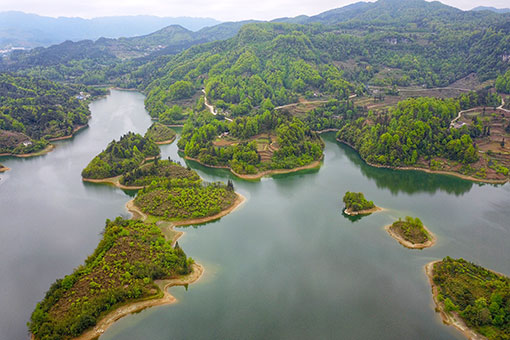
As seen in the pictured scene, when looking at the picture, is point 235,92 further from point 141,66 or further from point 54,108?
point 141,66

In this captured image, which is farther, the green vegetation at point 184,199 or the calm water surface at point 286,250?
the green vegetation at point 184,199

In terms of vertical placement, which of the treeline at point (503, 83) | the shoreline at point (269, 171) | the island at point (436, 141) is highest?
the treeline at point (503, 83)

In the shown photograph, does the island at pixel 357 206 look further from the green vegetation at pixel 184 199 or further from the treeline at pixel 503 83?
the treeline at pixel 503 83

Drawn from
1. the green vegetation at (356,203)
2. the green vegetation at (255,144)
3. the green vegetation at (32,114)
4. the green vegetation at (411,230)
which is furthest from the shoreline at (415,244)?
the green vegetation at (32,114)

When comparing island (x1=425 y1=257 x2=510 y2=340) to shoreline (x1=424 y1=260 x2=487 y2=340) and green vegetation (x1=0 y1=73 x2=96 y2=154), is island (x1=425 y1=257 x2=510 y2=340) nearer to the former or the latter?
shoreline (x1=424 y1=260 x2=487 y2=340)

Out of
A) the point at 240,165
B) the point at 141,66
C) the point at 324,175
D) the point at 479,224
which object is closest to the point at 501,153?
the point at 479,224

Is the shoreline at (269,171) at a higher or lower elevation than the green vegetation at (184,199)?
lower

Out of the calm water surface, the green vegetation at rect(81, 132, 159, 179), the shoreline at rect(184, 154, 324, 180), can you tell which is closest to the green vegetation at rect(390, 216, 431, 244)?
the calm water surface
